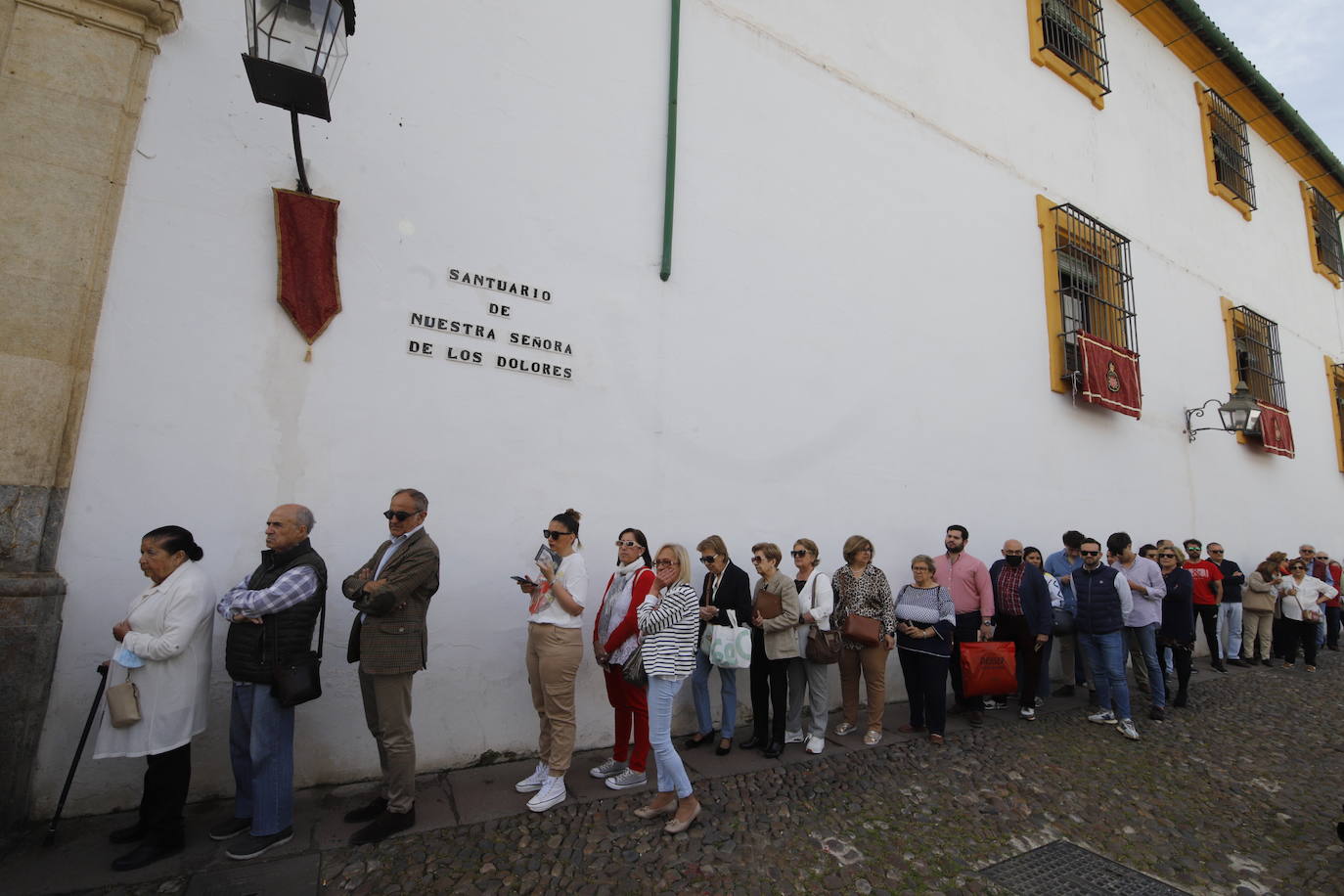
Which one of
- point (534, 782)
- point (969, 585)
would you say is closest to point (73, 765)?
point (534, 782)

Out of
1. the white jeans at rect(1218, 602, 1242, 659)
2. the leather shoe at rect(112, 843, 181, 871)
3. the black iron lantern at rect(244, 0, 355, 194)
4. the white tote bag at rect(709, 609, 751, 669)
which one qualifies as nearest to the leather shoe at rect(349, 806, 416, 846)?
the leather shoe at rect(112, 843, 181, 871)

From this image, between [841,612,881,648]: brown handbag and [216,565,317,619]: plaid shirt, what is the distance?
352 cm

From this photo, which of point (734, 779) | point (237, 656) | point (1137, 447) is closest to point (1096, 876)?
point (734, 779)

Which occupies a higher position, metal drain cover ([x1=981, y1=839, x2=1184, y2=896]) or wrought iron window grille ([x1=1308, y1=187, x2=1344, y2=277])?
wrought iron window grille ([x1=1308, y1=187, x2=1344, y2=277])

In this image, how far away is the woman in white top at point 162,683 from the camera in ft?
9.64

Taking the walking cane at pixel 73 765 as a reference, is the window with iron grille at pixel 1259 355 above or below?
above

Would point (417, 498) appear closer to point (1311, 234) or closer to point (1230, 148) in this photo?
point (1230, 148)

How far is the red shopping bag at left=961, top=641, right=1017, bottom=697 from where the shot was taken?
539 centimetres

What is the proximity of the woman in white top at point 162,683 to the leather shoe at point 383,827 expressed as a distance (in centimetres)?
76

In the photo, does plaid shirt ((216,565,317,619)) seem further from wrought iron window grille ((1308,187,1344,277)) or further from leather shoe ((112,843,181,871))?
wrought iron window grille ((1308,187,1344,277))

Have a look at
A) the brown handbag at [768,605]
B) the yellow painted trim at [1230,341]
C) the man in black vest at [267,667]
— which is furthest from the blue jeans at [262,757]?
the yellow painted trim at [1230,341]

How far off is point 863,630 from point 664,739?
6.69ft

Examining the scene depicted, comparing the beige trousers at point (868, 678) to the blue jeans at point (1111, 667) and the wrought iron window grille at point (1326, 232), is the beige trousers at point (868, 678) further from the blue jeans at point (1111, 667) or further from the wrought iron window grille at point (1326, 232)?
the wrought iron window grille at point (1326, 232)

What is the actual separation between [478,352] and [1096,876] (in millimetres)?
4360
